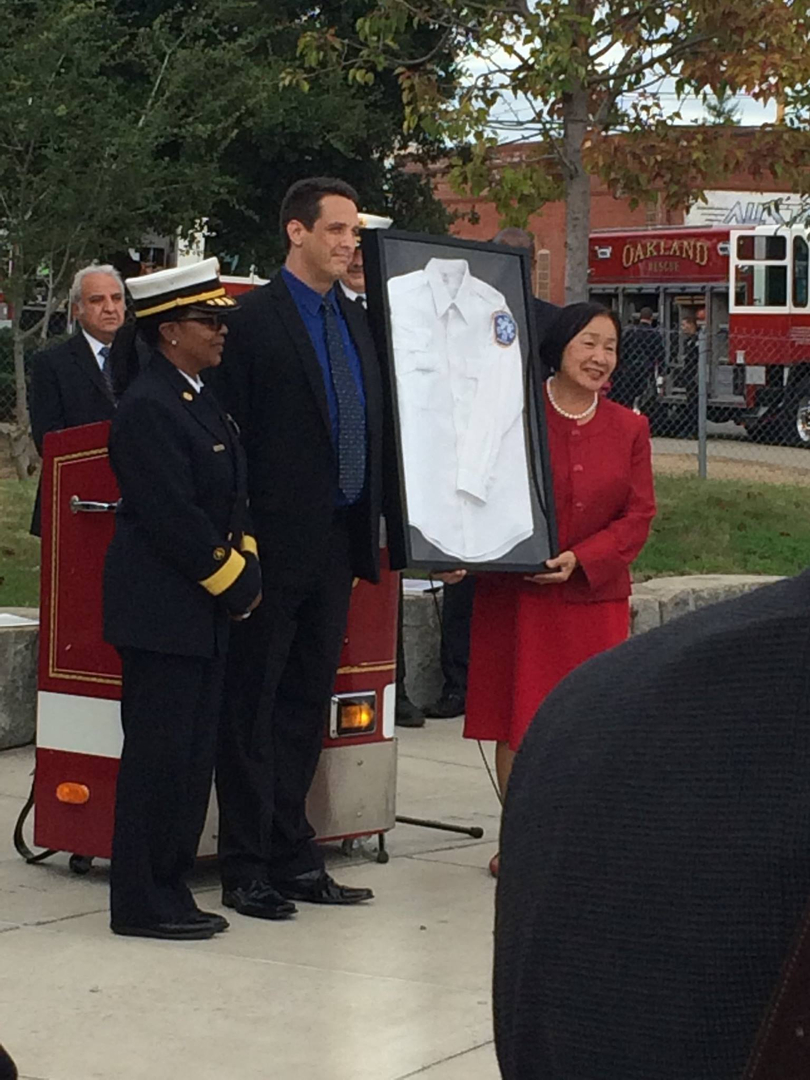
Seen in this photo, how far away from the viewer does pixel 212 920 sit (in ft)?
18.7

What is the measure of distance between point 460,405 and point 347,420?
381 millimetres

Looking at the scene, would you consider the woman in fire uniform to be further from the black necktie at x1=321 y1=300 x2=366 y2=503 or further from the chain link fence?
the chain link fence

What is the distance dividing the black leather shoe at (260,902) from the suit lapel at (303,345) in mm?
1316

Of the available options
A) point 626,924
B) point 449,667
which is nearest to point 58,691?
point 449,667

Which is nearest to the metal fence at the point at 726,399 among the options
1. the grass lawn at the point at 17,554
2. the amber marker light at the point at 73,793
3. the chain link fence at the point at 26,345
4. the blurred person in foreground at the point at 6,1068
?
the chain link fence at the point at 26,345

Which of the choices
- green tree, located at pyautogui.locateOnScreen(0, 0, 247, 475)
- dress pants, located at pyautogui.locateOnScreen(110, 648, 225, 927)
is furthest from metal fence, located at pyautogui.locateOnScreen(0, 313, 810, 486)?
dress pants, located at pyautogui.locateOnScreen(110, 648, 225, 927)

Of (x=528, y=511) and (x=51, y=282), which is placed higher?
(x=51, y=282)

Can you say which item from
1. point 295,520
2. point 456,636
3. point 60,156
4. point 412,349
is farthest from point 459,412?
point 60,156

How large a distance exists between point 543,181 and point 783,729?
12.1 meters

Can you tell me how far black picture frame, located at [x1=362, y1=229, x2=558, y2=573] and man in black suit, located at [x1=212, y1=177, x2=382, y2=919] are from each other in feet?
0.34

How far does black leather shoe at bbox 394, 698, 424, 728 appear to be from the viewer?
9133 mm

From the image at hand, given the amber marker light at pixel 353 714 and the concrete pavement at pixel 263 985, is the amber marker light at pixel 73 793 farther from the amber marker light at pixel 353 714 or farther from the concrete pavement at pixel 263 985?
the amber marker light at pixel 353 714

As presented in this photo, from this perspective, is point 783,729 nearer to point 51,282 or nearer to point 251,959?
point 251,959

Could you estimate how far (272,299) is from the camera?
5.89m
